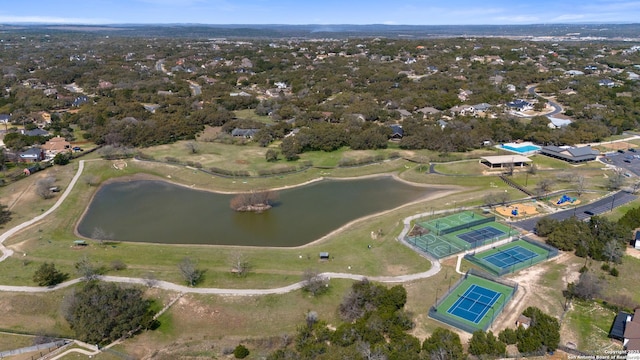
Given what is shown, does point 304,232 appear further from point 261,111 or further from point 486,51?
point 486,51

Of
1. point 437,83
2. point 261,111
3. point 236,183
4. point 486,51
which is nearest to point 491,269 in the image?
point 236,183

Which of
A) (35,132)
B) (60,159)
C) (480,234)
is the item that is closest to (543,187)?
(480,234)

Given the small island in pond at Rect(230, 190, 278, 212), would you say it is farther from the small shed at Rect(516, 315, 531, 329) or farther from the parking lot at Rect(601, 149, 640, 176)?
the parking lot at Rect(601, 149, 640, 176)

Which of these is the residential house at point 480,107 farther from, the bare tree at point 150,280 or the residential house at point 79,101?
the residential house at point 79,101

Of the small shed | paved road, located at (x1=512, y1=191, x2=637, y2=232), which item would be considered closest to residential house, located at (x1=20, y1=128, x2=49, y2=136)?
paved road, located at (x1=512, y1=191, x2=637, y2=232)

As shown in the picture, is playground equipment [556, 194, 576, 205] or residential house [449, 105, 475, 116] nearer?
playground equipment [556, 194, 576, 205]
